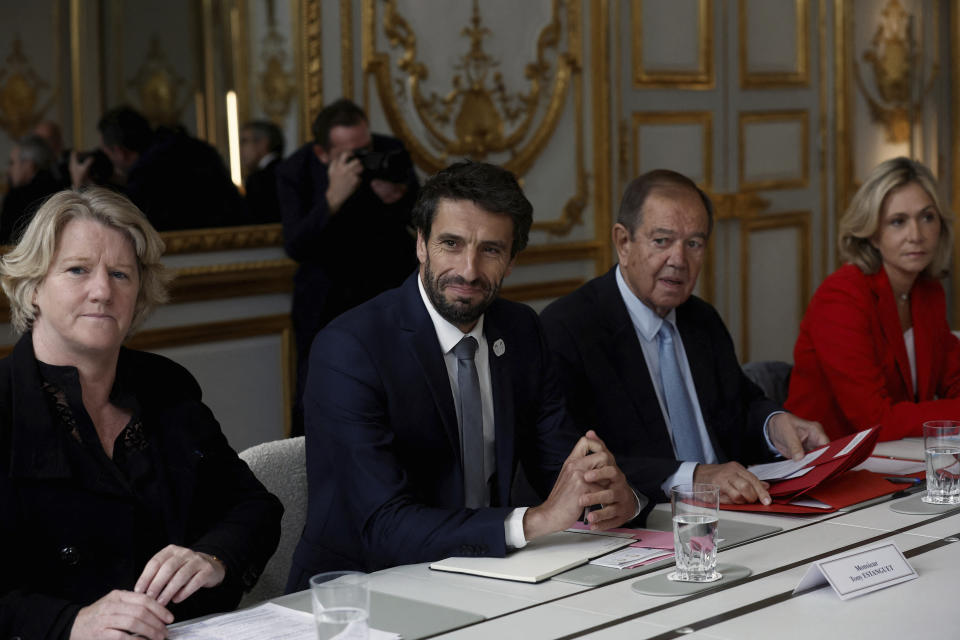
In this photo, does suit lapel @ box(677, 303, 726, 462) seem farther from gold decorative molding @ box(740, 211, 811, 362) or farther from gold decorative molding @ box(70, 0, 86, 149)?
gold decorative molding @ box(740, 211, 811, 362)

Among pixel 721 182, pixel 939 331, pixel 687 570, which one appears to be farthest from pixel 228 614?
pixel 721 182

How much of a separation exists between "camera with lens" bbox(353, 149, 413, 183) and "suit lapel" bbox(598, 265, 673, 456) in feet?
4.97

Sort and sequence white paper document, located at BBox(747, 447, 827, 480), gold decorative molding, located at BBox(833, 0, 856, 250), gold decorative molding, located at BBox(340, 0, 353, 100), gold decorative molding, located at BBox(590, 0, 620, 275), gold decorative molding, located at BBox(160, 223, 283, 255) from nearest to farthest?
white paper document, located at BBox(747, 447, 827, 480) < gold decorative molding, located at BBox(160, 223, 283, 255) < gold decorative molding, located at BBox(340, 0, 353, 100) < gold decorative molding, located at BBox(590, 0, 620, 275) < gold decorative molding, located at BBox(833, 0, 856, 250)

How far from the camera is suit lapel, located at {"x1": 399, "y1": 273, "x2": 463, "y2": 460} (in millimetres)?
2295

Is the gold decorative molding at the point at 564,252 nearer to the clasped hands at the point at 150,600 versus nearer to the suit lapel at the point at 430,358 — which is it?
the suit lapel at the point at 430,358

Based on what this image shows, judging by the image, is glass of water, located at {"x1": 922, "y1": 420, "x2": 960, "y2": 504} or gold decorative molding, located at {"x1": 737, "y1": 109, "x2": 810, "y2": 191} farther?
gold decorative molding, located at {"x1": 737, "y1": 109, "x2": 810, "y2": 191}

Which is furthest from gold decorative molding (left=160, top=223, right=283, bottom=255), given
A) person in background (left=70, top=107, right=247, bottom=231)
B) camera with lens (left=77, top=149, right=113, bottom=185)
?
camera with lens (left=77, top=149, right=113, bottom=185)

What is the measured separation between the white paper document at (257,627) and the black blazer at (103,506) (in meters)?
0.19

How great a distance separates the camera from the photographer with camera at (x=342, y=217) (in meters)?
4.31

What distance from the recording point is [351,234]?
4.36 m

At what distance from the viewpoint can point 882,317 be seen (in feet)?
11.2

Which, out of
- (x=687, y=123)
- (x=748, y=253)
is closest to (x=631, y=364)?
(x=687, y=123)

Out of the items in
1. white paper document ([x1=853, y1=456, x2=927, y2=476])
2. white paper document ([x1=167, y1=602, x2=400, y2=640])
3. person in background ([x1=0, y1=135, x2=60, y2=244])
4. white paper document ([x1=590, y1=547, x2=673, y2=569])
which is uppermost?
person in background ([x1=0, y1=135, x2=60, y2=244])

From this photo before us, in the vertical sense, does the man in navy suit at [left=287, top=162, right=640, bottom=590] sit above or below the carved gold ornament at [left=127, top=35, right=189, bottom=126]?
below
